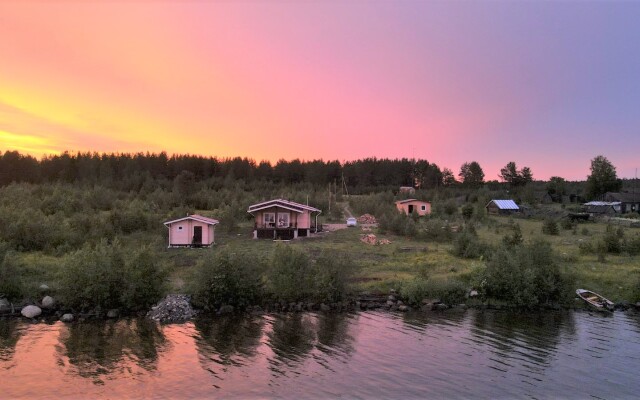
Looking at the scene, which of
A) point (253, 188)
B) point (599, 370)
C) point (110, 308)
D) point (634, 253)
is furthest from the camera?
point (253, 188)

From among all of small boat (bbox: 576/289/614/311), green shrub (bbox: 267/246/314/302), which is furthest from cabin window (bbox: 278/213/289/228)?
small boat (bbox: 576/289/614/311)

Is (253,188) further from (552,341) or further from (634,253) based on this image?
(552,341)

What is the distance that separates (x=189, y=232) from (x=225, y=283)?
14.3 meters

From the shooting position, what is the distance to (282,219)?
38938 mm

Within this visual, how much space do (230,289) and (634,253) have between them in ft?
84.2

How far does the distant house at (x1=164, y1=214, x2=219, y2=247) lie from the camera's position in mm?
32500

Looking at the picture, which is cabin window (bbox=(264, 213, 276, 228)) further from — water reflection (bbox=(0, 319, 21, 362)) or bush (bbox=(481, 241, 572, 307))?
water reflection (bbox=(0, 319, 21, 362))

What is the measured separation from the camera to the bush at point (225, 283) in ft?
63.5

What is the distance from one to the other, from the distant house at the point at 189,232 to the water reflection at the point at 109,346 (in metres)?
14.8

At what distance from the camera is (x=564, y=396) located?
1184 cm

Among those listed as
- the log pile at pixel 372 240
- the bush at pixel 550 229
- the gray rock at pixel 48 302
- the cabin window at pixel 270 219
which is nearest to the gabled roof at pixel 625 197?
the bush at pixel 550 229

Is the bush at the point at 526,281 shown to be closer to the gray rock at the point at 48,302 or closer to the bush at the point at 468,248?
the bush at the point at 468,248

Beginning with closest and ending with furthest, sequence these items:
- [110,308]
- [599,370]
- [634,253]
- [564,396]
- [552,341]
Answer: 1. [564,396]
2. [599,370]
3. [552,341]
4. [110,308]
5. [634,253]

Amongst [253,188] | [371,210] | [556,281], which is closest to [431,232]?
[556,281]
